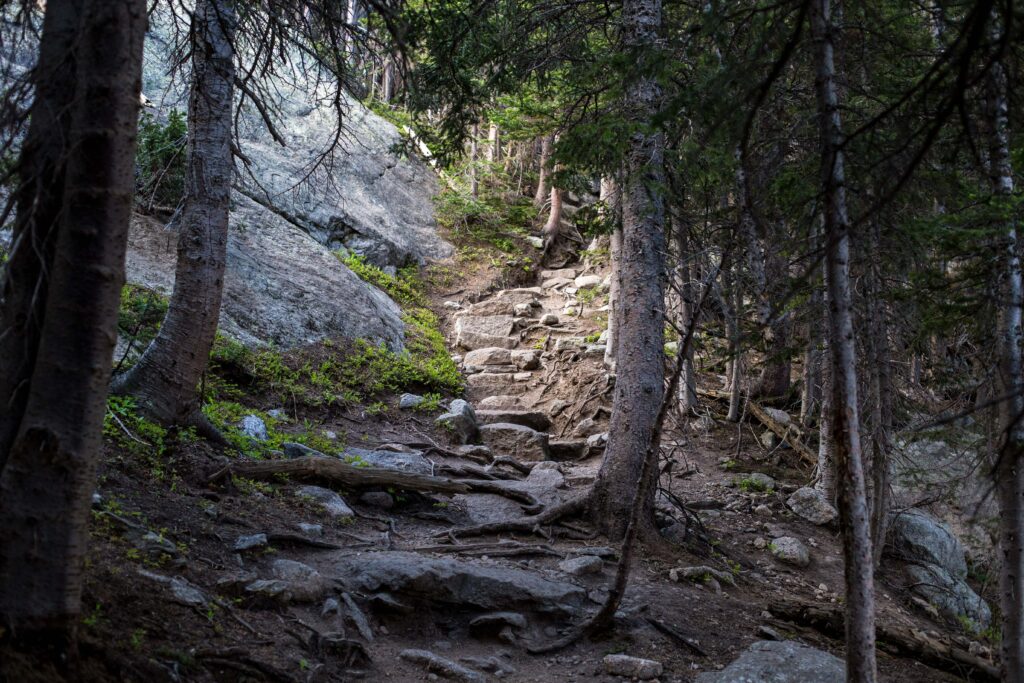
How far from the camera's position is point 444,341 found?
17344 mm

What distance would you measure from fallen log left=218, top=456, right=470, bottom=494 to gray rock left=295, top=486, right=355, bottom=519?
220mm

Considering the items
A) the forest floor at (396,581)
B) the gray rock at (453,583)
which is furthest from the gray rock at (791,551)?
the gray rock at (453,583)

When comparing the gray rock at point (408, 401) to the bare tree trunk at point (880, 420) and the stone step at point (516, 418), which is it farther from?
the bare tree trunk at point (880, 420)

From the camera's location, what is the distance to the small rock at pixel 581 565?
23.2 feet

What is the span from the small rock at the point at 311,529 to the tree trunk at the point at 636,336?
3.22 m

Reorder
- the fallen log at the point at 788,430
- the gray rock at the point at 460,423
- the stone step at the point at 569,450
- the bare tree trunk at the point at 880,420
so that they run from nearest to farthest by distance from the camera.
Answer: the bare tree trunk at the point at 880,420 → the gray rock at the point at 460,423 → the fallen log at the point at 788,430 → the stone step at the point at 569,450

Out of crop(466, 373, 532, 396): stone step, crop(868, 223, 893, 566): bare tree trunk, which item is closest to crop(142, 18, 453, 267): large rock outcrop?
crop(466, 373, 532, 396): stone step

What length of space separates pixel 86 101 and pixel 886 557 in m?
11.2

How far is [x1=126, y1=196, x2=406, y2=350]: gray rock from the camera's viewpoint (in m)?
12.3

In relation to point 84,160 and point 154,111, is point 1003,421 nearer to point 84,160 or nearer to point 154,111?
point 84,160

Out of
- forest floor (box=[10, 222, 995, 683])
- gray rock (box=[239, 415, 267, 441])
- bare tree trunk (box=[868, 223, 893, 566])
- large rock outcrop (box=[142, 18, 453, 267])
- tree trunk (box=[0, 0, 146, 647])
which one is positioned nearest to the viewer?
tree trunk (box=[0, 0, 146, 647])

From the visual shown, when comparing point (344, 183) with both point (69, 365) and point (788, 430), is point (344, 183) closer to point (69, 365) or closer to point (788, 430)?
point (788, 430)

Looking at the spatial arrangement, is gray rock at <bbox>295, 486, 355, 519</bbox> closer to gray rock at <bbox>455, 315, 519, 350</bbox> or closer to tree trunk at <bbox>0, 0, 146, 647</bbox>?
tree trunk at <bbox>0, 0, 146, 647</bbox>

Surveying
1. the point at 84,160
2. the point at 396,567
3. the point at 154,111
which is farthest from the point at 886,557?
the point at 154,111
